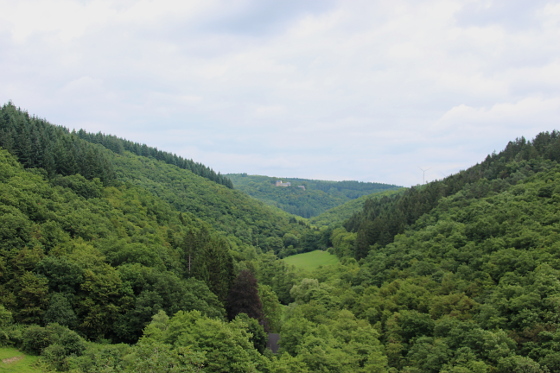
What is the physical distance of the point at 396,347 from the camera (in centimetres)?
4684

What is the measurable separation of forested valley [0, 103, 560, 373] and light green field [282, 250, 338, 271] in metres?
21.9

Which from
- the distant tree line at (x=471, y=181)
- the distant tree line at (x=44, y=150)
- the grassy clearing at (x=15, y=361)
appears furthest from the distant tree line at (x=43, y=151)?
the distant tree line at (x=471, y=181)

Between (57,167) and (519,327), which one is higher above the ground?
(57,167)

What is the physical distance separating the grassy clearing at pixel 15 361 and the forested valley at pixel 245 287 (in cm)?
77

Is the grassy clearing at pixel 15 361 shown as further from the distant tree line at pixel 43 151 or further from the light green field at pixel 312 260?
the light green field at pixel 312 260

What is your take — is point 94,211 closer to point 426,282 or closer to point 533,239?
point 426,282

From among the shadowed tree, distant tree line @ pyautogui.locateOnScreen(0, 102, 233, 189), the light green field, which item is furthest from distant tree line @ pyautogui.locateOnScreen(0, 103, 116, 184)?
the light green field

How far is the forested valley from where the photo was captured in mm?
37250

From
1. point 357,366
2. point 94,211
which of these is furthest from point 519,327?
point 94,211

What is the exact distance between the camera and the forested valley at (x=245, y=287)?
3725cm

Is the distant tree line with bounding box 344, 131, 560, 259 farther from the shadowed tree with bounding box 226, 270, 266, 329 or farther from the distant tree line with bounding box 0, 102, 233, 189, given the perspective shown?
the distant tree line with bounding box 0, 102, 233, 189

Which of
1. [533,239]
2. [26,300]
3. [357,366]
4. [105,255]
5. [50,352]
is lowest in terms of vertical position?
[357,366]

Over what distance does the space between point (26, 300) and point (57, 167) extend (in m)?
38.9

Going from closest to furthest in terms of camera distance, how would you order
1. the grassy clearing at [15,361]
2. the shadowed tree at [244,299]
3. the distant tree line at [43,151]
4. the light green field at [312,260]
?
the grassy clearing at [15,361]
the shadowed tree at [244,299]
the distant tree line at [43,151]
the light green field at [312,260]
